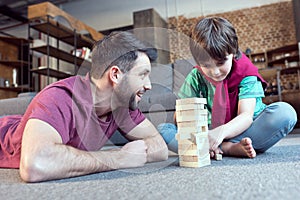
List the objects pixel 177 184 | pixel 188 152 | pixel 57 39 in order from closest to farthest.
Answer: pixel 177 184
pixel 188 152
pixel 57 39

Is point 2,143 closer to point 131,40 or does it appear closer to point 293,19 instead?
point 131,40

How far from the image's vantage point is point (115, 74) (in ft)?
2.81

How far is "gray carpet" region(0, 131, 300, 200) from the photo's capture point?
0.53m

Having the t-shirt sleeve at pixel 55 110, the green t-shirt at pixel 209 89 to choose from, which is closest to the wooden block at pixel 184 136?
the green t-shirt at pixel 209 89

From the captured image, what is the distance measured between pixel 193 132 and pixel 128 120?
0.83 ft

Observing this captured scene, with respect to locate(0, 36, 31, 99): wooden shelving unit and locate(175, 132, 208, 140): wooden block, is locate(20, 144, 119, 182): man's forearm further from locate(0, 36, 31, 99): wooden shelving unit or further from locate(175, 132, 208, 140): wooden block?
locate(0, 36, 31, 99): wooden shelving unit

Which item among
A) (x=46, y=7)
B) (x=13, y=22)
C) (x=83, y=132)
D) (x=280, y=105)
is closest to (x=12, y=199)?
(x=83, y=132)

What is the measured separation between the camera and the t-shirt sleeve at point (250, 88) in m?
0.97

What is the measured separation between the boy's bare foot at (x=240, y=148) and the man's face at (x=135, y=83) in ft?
1.29

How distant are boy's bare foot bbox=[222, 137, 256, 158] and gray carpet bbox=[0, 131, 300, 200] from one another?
12 centimetres

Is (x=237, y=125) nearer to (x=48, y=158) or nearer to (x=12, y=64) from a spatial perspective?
(x=48, y=158)

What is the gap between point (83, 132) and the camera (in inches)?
34.0

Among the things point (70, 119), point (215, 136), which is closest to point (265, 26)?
point (215, 136)

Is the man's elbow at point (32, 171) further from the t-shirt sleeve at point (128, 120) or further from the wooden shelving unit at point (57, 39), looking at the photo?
the wooden shelving unit at point (57, 39)
